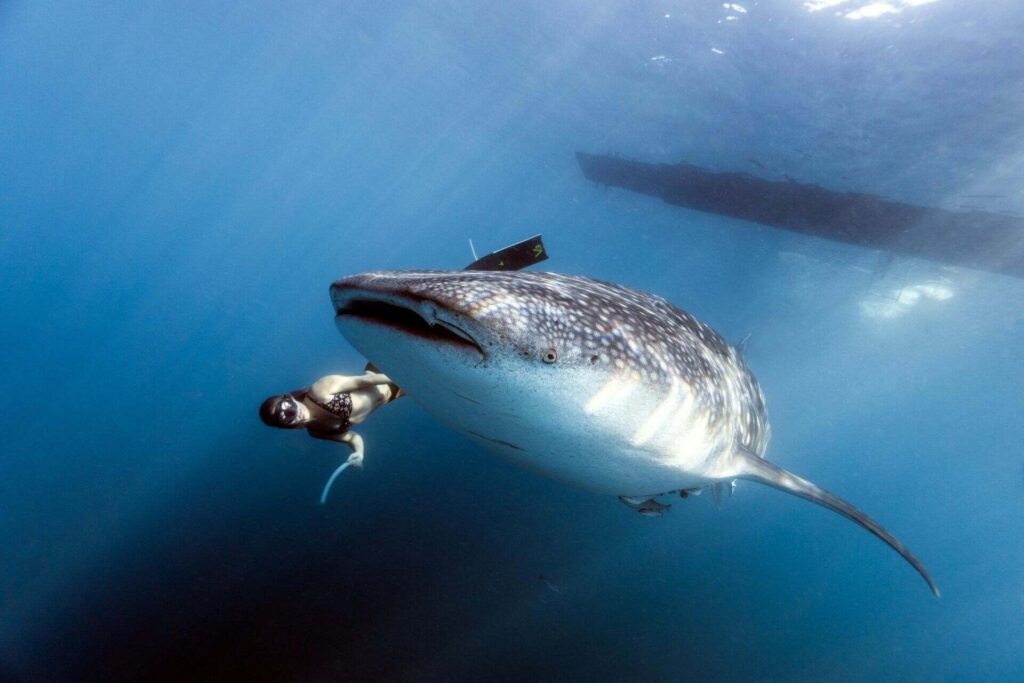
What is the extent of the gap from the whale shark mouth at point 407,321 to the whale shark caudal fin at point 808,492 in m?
2.52

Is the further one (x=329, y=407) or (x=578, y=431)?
(x=329, y=407)

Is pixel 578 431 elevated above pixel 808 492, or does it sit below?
above

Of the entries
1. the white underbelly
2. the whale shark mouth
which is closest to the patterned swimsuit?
the white underbelly

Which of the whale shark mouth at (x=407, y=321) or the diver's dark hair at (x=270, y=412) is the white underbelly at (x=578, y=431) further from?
the diver's dark hair at (x=270, y=412)

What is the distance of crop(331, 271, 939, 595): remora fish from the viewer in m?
1.53

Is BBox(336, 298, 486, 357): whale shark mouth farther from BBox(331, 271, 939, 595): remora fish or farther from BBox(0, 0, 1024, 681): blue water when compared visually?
BBox(0, 0, 1024, 681): blue water

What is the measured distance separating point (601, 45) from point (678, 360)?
1654 centimetres

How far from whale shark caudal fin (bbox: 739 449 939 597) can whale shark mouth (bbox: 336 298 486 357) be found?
8.28 ft

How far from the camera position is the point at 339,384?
4504 millimetres

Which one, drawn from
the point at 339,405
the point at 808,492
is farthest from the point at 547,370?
the point at 339,405

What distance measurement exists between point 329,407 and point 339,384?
0.25 m

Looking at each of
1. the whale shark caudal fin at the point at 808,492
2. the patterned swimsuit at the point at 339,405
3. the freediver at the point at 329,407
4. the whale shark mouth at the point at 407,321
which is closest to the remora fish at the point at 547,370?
the whale shark mouth at the point at 407,321

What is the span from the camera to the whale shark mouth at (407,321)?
4.99ft

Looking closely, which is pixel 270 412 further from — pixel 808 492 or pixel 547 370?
pixel 808 492
